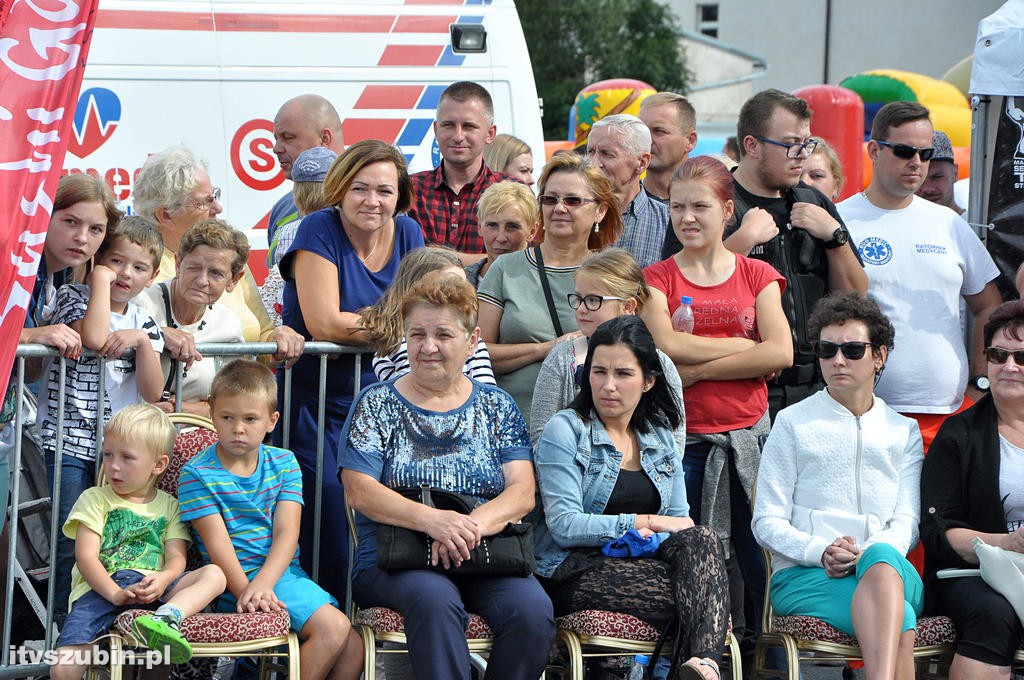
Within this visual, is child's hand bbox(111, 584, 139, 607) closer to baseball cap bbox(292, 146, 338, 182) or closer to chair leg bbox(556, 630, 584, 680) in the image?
chair leg bbox(556, 630, 584, 680)

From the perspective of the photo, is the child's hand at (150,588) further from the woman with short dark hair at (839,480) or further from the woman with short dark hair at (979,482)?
the woman with short dark hair at (979,482)

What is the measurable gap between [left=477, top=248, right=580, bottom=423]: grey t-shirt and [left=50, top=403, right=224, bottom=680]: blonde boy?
137 cm

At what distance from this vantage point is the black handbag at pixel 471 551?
4496 millimetres

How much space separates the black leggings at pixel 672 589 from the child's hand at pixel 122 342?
171cm

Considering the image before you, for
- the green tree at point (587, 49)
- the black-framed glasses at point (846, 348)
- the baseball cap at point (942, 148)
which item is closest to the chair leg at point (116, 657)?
the black-framed glasses at point (846, 348)

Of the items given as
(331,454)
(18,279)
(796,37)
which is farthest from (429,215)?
(796,37)

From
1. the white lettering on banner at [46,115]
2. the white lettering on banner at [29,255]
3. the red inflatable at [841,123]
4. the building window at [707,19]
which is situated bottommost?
the white lettering on banner at [29,255]

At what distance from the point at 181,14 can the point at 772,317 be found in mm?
4002

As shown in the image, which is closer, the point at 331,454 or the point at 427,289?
the point at 427,289

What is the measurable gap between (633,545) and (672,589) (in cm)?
21

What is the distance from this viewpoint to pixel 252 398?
15.2ft

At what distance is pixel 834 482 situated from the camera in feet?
16.4

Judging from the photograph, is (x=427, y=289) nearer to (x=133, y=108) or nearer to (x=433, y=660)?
(x=433, y=660)

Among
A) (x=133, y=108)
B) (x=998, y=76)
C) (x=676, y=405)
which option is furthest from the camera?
(x=133, y=108)
